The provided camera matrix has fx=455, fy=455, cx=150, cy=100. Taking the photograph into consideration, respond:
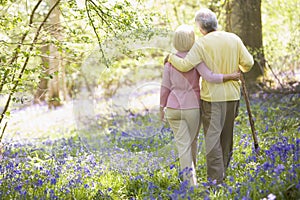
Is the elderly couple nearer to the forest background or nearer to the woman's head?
the woman's head

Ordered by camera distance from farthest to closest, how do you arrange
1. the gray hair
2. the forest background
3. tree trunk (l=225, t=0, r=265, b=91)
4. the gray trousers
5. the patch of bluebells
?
tree trunk (l=225, t=0, r=265, b=91)
the forest background
the gray trousers
the gray hair
the patch of bluebells

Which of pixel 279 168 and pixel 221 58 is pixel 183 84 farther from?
pixel 279 168

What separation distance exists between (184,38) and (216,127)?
1.00 metres

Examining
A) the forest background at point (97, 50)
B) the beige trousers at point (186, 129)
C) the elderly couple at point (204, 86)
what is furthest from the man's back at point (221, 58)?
the forest background at point (97, 50)

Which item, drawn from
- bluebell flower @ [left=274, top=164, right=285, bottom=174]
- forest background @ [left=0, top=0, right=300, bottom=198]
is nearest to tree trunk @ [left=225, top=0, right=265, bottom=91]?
forest background @ [left=0, top=0, right=300, bottom=198]

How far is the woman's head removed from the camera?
183 inches

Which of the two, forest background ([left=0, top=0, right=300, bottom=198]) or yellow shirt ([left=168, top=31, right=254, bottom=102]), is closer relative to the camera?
yellow shirt ([left=168, top=31, right=254, bottom=102])

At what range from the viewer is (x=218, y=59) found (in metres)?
4.70

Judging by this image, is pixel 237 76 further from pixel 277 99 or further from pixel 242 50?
pixel 277 99

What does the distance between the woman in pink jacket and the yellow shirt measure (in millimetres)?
78

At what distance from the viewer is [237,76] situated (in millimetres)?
4754

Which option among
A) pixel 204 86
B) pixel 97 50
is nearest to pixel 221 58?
pixel 204 86

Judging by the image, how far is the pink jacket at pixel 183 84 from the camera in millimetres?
4660

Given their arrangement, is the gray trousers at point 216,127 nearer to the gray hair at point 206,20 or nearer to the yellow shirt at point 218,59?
the yellow shirt at point 218,59
